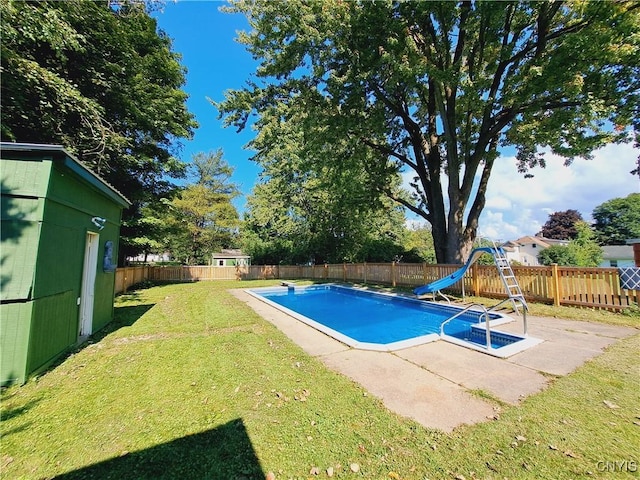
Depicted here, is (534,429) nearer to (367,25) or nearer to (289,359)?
(289,359)

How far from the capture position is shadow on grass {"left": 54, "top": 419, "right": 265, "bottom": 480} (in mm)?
1924

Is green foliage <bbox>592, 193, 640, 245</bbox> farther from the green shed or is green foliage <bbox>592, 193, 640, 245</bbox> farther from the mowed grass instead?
the green shed

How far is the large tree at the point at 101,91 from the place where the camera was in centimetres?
686

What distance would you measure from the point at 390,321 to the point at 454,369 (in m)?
4.49

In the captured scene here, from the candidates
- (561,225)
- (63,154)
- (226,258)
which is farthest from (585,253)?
(226,258)

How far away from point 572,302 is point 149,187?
17.0 m

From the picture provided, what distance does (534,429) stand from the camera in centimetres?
238

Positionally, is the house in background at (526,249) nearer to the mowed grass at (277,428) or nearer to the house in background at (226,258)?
the house in background at (226,258)

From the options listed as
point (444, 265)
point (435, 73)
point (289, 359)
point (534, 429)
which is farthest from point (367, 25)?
point (534, 429)

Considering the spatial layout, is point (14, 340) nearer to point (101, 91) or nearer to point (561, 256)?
point (101, 91)

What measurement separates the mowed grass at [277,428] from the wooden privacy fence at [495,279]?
360cm

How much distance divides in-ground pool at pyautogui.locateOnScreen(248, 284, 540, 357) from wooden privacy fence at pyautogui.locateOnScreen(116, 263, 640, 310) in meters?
1.71

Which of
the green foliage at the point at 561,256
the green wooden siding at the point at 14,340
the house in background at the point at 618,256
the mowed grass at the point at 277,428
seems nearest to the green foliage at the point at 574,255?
the green foliage at the point at 561,256

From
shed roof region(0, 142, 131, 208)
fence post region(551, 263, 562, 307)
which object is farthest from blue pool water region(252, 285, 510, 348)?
shed roof region(0, 142, 131, 208)
